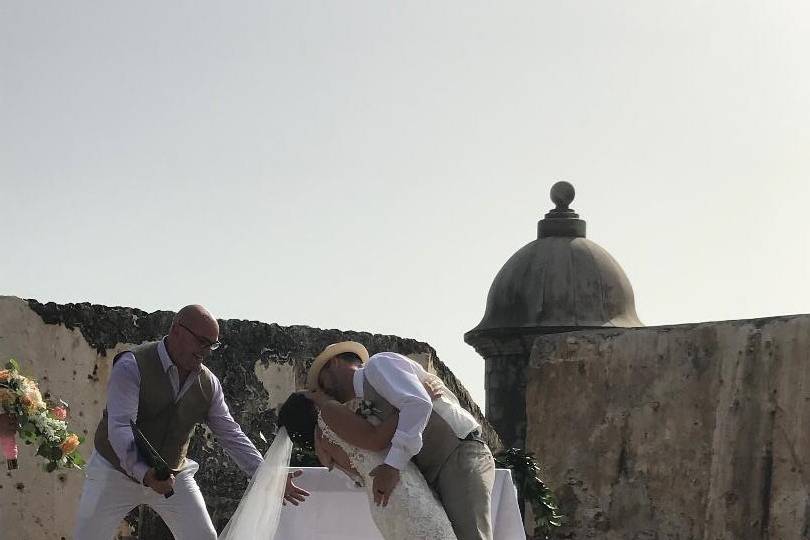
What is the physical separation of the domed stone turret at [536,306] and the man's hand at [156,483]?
7855mm

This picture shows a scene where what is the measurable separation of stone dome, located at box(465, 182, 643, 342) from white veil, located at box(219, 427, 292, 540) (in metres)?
7.74

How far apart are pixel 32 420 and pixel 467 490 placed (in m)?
2.10

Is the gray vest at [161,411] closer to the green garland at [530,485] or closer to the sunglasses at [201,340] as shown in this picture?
the sunglasses at [201,340]

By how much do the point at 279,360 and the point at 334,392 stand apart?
338 cm

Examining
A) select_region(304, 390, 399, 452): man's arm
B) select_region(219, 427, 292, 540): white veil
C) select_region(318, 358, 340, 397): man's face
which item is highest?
select_region(318, 358, 340, 397): man's face

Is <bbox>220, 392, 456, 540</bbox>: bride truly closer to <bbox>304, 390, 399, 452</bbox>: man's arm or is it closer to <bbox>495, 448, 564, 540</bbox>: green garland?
<bbox>304, 390, 399, 452</bbox>: man's arm

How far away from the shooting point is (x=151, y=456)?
555cm

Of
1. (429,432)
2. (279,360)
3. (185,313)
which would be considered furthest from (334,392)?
(279,360)

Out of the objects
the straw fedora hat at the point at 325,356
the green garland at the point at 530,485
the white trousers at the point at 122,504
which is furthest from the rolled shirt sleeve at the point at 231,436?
the green garland at the point at 530,485

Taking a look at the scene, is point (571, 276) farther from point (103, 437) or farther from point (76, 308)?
point (103, 437)

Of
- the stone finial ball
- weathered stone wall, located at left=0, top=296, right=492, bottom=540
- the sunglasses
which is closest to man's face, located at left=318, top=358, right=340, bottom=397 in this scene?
the sunglasses

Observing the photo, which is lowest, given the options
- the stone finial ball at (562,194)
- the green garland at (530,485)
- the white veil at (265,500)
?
the green garland at (530,485)

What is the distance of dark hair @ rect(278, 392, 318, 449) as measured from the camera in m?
5.18

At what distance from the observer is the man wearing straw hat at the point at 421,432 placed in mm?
4680
